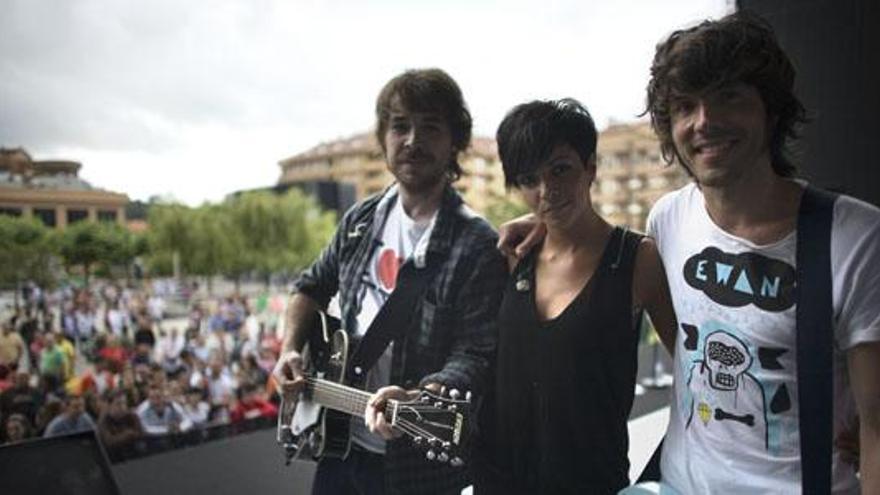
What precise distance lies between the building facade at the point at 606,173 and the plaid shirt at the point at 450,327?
12 cm

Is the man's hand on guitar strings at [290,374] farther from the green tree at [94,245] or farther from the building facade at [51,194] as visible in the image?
the green tree at [94,245]

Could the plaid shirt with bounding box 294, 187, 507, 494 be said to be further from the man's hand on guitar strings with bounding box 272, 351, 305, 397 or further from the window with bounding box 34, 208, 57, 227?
the window with bounding box 34, 208, 57, 227

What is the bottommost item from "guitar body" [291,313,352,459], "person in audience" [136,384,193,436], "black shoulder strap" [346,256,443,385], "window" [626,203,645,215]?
"person in audience" [136,384,193,436]

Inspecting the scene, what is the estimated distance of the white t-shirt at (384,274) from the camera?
5.55 feet

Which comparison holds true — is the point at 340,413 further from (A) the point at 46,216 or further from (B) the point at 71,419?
(B) the point at 71,419

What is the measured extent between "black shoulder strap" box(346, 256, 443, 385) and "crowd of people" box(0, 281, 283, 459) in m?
1.58

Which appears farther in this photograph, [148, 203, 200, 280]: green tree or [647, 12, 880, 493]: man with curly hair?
[148, 203, 200, 280]: green tree

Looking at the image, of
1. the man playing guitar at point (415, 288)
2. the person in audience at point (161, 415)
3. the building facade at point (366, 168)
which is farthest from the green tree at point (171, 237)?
the man playing guitar at point (415, 288)

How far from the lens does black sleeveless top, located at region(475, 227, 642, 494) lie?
143 cm

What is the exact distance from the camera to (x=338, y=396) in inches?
69.0

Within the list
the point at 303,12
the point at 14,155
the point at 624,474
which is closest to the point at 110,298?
the point at 14,155

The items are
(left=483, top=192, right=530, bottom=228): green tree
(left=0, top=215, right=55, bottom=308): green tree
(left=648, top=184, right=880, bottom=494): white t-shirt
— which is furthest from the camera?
(left=0, top=215, right=55, bottom=308): green tree

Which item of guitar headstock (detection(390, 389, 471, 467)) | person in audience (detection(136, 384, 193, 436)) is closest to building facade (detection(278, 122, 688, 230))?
guitar headstock (detection(390, 389, 471, 467))

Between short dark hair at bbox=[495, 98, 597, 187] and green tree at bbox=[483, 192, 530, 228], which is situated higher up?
short dark hair at bbox=[495, 98, 597, 187]
